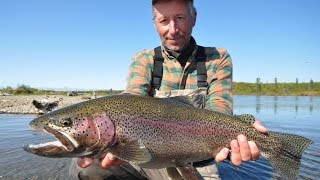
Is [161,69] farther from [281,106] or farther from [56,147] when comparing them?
[281,106]

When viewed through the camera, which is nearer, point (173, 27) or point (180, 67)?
point (173, 27)

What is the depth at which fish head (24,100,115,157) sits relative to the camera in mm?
3158

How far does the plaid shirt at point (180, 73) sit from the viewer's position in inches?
193

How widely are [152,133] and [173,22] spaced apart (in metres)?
1.81

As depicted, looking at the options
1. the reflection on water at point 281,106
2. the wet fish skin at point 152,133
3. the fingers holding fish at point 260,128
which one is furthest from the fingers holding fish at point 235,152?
the reflection on water at point 281,106

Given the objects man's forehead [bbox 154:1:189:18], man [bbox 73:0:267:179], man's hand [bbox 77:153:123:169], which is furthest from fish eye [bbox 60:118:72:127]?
man's forehead [bbox 154:1:189:18]

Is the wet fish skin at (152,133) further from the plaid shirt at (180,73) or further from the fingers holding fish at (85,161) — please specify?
the plaid shirt at (180,73)

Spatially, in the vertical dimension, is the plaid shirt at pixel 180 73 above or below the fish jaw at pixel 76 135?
above

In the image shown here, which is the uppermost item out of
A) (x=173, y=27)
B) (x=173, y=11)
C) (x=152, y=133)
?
(x=173, y=11)

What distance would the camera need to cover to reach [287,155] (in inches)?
149

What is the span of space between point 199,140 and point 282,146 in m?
0.86

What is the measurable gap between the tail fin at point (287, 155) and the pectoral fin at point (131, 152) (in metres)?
1.30

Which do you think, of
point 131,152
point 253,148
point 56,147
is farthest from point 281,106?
point 56,147

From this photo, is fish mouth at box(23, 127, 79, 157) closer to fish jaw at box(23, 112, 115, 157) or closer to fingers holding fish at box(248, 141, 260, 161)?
fish jaw at box(23, 112, 115, 157)
